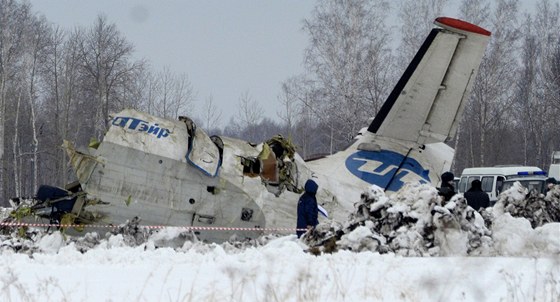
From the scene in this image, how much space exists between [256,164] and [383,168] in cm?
262

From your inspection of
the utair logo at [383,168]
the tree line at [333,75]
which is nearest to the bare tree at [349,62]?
the tree line at [333,75]

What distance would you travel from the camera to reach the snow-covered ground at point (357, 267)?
18.6 ft

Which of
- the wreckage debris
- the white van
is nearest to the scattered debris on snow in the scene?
the wreckage debris

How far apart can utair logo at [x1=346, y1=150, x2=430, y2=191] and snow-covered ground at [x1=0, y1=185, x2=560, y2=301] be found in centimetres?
353

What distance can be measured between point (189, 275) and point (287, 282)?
966mm

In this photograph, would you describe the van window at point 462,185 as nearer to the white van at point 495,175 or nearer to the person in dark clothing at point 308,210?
the white van at point 495,175

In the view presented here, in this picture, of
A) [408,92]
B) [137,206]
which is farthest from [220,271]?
[408,92]

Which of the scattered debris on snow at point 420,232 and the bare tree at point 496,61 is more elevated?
the bare tree at point 496,61

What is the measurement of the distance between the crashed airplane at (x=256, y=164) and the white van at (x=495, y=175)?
564 inches

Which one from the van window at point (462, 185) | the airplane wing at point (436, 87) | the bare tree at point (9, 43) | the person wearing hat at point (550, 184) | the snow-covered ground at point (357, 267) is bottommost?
the snow-covered ground at point (357, 267)

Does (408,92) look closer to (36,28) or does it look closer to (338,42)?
(338,42)

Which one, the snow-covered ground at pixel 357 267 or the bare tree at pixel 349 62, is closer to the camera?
the snow-covered ground at pixel 357 267

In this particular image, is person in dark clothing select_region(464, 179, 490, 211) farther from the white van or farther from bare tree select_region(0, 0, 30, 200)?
bare tree select_region(0, 0, 30, 200)

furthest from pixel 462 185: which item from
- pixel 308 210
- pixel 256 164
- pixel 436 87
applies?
pixel 308 210
